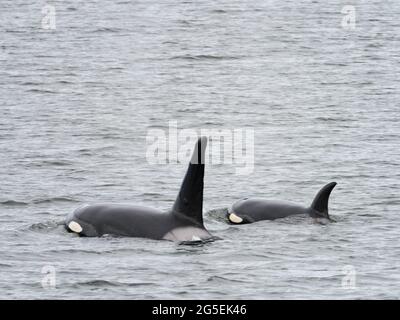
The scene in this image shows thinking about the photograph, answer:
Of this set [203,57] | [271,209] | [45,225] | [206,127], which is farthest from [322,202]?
[203,57]

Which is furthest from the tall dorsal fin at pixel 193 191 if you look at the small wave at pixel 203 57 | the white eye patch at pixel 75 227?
the small wave at pixel 203 57

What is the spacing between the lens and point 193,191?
19969mm

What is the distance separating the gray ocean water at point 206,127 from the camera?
61.7 feet

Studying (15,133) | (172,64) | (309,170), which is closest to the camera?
(309,170)

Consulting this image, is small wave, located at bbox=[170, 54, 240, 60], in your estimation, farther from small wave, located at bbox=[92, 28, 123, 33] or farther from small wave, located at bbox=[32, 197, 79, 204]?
small wave, located at bbox=[32, 197, 79, 204]

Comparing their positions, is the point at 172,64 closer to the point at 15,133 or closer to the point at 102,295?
the point at 15,133

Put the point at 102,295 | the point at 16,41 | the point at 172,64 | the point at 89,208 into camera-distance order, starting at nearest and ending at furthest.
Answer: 1. the point at 102,295
2. the point at 89,208
3. the point at 172,64
4. the point at 16,41

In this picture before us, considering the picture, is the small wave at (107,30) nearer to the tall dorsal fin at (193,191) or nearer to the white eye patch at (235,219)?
the white eye patch at (235,219)

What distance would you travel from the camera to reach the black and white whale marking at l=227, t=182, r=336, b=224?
2269 centimetres

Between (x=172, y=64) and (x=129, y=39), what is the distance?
32.2 feet

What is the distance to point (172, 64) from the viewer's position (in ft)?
185

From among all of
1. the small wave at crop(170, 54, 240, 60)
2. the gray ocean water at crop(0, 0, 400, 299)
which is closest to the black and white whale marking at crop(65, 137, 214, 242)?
the gray ocean water at crop(0, 0, 400, 299)

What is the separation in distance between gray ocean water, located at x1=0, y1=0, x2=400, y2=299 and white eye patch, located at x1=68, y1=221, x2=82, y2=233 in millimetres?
184

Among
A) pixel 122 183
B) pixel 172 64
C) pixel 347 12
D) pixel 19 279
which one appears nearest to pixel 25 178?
pixel 122 183
